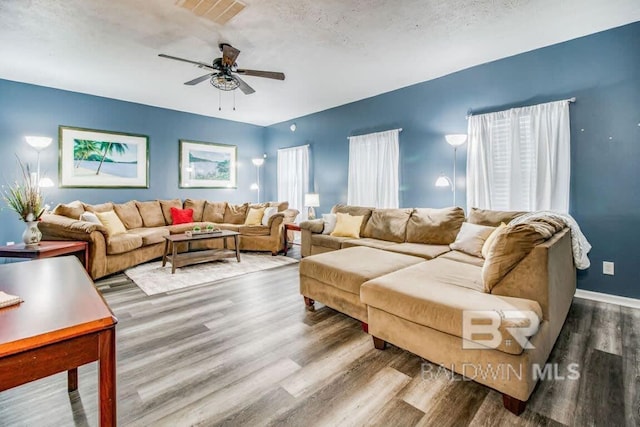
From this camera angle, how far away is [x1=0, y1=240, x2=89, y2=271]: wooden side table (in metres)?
3.11

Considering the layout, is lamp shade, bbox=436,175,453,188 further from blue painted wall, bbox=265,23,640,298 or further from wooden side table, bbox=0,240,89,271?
wooden side table, bbox=0,240,89,271

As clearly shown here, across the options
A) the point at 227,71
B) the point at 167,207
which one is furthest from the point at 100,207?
the point at 227,71

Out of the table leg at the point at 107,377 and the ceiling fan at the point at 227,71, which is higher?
the ceiling fan at the point at 227,71

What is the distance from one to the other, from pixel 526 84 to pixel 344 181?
304 centimetres

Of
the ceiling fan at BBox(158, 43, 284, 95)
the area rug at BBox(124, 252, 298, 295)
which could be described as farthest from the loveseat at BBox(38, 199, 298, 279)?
the ceiling fan at BBox(158, 43, 284, 95)

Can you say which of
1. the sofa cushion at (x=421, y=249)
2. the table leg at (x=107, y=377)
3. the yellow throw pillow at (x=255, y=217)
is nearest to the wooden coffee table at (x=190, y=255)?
the yellow throw pillow at (x=255, y=217)

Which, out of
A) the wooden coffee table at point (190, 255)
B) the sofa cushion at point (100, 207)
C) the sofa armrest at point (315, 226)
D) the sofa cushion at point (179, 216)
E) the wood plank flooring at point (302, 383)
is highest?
the sofa cushion at point (100, 207)

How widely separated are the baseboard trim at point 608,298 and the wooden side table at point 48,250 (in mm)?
5429

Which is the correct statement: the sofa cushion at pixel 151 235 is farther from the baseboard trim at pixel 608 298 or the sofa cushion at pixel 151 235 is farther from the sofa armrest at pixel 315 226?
the baseboard trim at pixel 608 298

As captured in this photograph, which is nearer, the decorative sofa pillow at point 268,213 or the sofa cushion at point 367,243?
the sofa cushion at point 367,243

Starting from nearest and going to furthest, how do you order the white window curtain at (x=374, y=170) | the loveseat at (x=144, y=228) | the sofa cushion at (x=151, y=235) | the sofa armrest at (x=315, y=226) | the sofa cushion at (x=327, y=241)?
the loveseat at (x=144, y=228) < the sofa cushion at (x=327, y=241) < the sofa cushion at (x=151, y=235) < the sofa armrest at (x=315, y=226) < the white window curtain at (x=374, y=170)

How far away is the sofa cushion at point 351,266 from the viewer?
2.36 m

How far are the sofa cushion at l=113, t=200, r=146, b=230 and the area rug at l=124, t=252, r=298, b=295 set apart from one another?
100cm

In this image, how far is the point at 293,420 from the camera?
1.46 m
